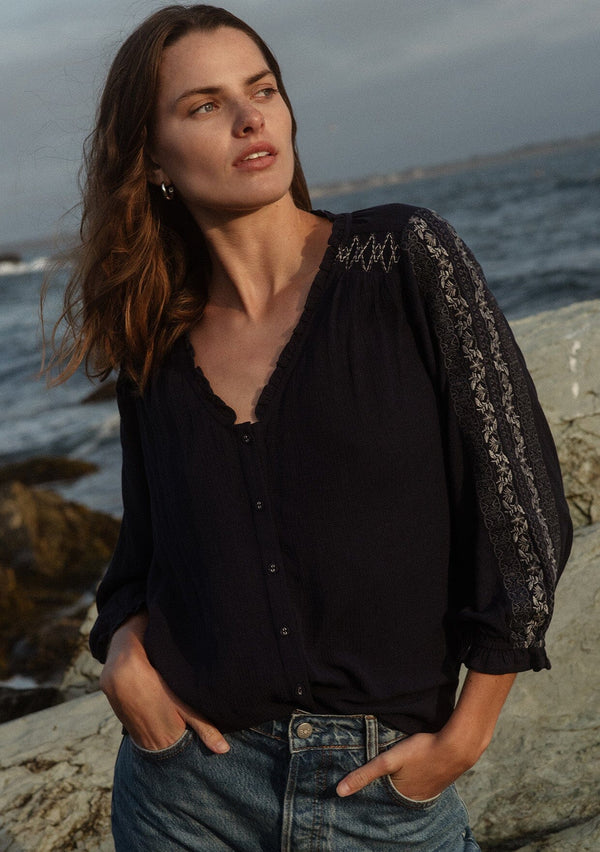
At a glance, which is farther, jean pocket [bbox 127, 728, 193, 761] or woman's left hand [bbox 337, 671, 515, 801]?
jean pocket [bbox 127, 728, 193, 761]

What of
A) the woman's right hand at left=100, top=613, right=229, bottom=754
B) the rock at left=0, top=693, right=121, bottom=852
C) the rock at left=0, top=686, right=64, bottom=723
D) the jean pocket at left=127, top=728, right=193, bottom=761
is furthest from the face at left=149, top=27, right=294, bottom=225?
the rock at left=0, top=686, right=64, bottom=723

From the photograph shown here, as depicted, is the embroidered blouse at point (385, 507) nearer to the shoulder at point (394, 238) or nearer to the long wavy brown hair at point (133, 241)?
the shoulder at point (394, 238)

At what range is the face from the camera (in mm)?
1977

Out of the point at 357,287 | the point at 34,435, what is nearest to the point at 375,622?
the point at 357,287

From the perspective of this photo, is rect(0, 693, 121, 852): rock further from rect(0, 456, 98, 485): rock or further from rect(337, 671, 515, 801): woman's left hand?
rect(0, 456, 98, 485): rock

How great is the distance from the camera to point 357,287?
1853mm

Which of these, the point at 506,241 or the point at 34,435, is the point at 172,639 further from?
the point at 506,241

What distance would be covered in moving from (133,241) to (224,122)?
42 centimetres

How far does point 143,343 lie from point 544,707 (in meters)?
1.59

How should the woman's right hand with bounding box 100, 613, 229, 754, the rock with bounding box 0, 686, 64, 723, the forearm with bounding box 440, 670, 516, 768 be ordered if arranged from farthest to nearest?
the rock with bounding box 0, 686, 64, 723 → the woman's right hand with bounding box 100, 613, 229, 754 → the forearm with bounding box 440, 670, 516, 768

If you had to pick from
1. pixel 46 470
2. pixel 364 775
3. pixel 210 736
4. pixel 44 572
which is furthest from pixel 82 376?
pixel 364 775

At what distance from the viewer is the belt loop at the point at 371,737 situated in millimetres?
1729

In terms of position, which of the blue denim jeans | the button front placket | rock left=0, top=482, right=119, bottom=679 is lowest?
rock left=0, top=482, right=119, bottom=679

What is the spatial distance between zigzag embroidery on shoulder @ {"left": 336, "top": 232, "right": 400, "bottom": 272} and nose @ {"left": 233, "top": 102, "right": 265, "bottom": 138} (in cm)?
31
